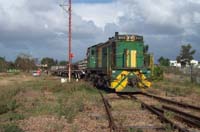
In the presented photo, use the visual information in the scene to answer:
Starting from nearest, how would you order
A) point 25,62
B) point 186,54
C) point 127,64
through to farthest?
point 127,64 < point 186,54 < point 25,62

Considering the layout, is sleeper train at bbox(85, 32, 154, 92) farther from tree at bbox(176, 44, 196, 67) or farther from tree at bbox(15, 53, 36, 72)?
tree at bbox(15, 53, 36, 72)

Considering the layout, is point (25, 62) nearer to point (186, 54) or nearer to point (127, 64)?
point (186, 54)

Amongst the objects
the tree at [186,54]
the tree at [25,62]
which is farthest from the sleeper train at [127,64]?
the tree at [25,62]

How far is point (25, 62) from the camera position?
417ft

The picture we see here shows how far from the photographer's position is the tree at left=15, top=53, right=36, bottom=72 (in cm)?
12788

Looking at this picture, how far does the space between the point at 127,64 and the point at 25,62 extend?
105836 millimetres

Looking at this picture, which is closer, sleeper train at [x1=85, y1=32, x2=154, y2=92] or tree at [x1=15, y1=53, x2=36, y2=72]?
sleeper train at [x1=85, y1=32, x2=154, y2=92]

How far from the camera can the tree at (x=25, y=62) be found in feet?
420

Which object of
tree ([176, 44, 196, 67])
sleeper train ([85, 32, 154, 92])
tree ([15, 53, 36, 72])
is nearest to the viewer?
sleeper train ([85, 32, 154, 92])

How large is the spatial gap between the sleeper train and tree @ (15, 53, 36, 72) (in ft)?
343

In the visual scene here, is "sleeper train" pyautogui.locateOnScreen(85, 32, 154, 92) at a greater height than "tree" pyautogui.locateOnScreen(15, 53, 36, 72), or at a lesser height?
lesser

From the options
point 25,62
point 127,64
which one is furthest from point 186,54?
point 127,64

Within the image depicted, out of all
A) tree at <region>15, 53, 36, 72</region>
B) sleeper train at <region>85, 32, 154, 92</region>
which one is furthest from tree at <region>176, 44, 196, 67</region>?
sleeper train at <region>85, 32, 154, 92</region>

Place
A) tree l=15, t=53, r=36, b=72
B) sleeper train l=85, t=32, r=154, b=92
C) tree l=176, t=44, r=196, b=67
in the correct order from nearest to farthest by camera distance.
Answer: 1. sleeper train l=85, t=32, r=154, b=92
2. tree l=176, t=44, r=196, b=67
3. tree l=15, t=53, r=36, b=72
